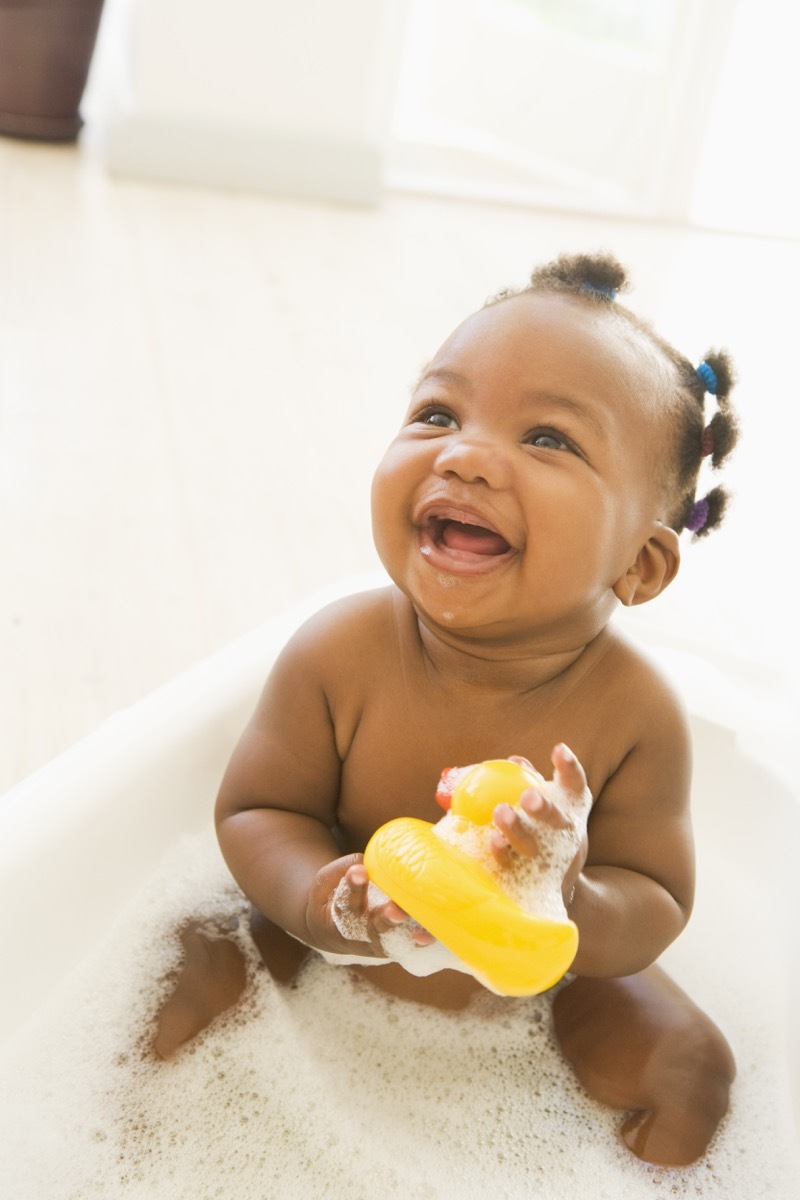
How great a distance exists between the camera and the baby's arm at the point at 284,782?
2.49 ft

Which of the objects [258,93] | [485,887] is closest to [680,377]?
[485,887]

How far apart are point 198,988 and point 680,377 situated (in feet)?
1.46

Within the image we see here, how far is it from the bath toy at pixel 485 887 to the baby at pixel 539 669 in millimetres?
94

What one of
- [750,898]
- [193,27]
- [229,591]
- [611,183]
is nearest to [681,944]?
[750,898]

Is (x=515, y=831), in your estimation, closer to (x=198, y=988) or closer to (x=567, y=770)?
(x=567, y=770)

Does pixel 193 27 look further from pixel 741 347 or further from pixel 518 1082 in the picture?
pixel 518 1082

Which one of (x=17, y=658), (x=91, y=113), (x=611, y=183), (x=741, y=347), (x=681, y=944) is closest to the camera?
(x=681, y=944)

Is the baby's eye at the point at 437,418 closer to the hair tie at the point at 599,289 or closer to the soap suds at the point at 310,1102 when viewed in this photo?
the hair tie at the point at 599,289

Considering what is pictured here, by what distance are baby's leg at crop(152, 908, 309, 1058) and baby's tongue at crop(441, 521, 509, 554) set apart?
11.3 inches

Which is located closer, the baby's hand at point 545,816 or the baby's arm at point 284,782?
the baby's hand at point 545,816

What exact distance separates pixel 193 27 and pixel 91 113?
1.76ft

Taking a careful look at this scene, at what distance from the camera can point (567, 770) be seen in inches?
22.7

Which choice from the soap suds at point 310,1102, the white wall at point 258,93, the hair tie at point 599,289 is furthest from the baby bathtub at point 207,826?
the white wall at point 258,93

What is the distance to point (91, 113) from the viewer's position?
3000 millimetres
